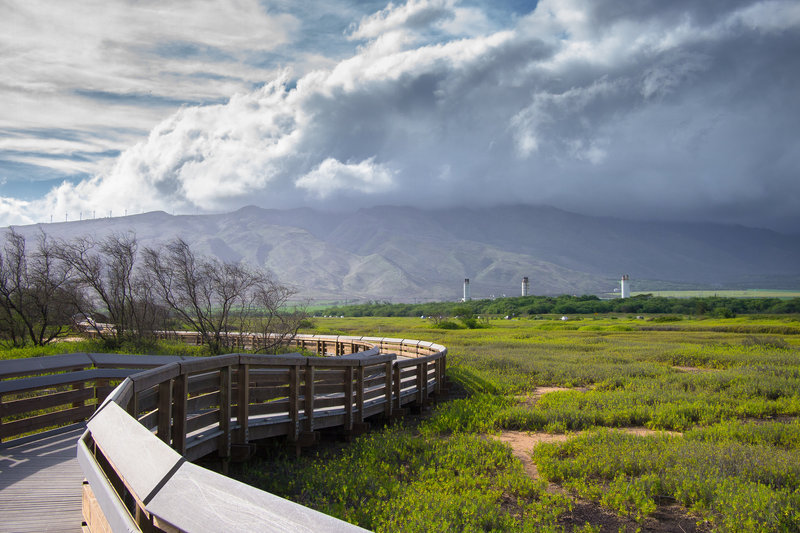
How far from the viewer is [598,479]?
8.87 m

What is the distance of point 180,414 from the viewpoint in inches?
279

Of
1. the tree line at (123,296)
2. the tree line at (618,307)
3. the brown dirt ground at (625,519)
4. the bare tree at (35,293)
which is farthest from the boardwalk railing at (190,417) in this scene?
the tree line at (618,307)

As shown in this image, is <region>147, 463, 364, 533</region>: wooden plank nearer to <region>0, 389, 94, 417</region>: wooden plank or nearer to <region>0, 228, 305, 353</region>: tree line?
<region>0, 389, 94, 417</region>: wooden plank

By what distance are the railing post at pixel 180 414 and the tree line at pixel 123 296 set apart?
18655 mm

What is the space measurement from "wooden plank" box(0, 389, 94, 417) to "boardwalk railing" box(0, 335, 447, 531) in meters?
0.02

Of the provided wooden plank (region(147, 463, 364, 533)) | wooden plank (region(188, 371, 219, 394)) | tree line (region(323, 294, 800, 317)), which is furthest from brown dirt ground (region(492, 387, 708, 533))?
tree line (region(323, 294, 800, 317))

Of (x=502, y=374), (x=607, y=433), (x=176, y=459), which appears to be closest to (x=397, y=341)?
(x=502, y=374)

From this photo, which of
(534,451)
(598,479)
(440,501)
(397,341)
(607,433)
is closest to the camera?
(440,501)

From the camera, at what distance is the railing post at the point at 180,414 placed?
7062mm

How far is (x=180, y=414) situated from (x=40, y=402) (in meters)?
2.85

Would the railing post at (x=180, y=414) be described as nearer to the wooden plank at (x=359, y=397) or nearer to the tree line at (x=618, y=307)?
the wooden plank at (x=359, y=397)

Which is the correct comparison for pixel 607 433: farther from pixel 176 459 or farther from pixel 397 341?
pixel 176 459

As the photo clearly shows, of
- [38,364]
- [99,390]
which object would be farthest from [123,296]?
[38,364]

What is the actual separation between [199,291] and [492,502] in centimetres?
2441
